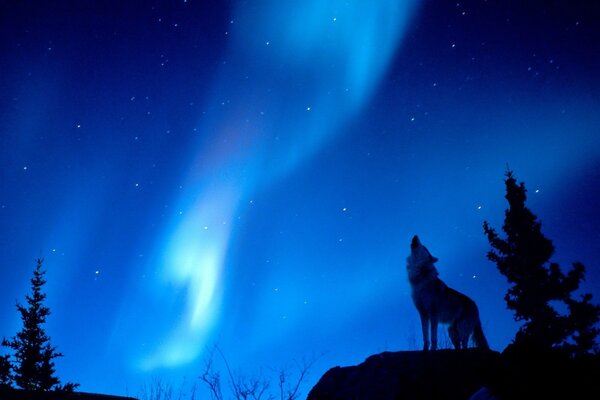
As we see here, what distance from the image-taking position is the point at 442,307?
10.0m

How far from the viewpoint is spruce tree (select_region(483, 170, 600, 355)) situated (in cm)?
1631

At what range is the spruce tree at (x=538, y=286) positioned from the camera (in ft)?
53.5

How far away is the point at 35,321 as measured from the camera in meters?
24.9

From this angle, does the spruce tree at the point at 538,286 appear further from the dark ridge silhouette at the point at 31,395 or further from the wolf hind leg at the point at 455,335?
the dark ridge silhouette at the point at 31,395

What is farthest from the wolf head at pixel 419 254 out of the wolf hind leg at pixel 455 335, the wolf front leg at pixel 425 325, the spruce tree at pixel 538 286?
the spruce tree at pixel 538 286

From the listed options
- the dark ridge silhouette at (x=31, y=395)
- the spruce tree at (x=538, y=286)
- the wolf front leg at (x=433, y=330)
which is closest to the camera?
the dark ridge silhouette at (x=31, y=395)

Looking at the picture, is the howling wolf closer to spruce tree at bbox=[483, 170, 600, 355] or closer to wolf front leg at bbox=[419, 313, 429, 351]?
wolf front leg at bbox=[419, 313, 429, 351]

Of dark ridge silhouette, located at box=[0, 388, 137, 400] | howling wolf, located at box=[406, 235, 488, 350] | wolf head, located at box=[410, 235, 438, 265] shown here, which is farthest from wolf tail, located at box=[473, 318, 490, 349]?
dark ridge silhouette, located at box=[0, 388, 137, 400]

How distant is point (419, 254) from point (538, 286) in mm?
10627

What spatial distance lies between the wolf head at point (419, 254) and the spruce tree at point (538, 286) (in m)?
8.25

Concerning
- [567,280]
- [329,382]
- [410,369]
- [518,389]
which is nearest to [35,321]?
[329,382]

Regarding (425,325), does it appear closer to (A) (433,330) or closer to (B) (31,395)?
(A) (433,330)

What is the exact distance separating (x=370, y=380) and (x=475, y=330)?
3.86 metres

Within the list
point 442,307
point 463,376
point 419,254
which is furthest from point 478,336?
point 463,376
